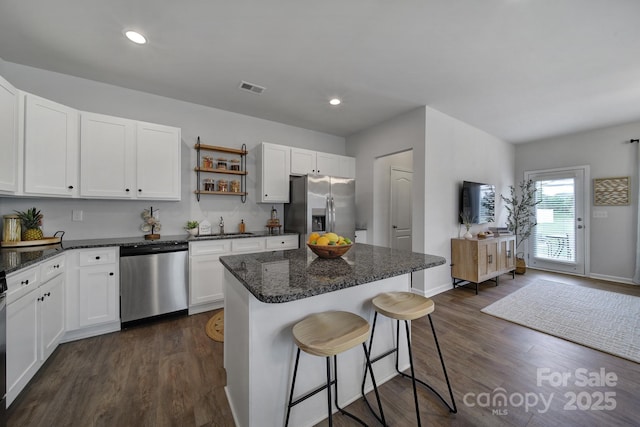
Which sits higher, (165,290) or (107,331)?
(165,290)

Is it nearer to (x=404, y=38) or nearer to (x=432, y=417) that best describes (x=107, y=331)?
(x=432, y=417)

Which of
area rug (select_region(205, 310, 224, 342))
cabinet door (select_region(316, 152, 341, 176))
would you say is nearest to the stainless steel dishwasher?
area rug (select_region(205, 310, 224, 342))

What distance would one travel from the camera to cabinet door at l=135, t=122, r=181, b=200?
2.78m

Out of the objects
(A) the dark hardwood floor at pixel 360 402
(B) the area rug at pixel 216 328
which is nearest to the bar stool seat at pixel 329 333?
(A) the dark hardwood floor at pixel 360 402

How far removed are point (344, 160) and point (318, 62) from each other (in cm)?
215

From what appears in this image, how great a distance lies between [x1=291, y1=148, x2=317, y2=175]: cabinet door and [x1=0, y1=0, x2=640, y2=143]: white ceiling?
27.2 inches

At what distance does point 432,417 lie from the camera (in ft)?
4.82

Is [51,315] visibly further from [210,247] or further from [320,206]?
[320,206]

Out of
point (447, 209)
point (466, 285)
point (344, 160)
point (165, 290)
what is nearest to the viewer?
point (165, 290)

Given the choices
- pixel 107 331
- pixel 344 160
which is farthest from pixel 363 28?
pixel 107 331

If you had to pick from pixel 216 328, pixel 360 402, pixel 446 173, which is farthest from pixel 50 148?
pixel 446 173

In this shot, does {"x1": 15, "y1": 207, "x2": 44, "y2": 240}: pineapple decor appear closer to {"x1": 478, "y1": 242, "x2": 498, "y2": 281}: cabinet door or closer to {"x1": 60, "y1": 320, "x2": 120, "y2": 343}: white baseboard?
{"x1": 60, "y1": 320, "x2": 120, "y2": 343}: white baseboard

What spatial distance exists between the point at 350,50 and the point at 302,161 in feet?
6.22

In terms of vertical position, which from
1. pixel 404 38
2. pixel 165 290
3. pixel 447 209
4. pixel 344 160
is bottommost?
pixel 165 290
